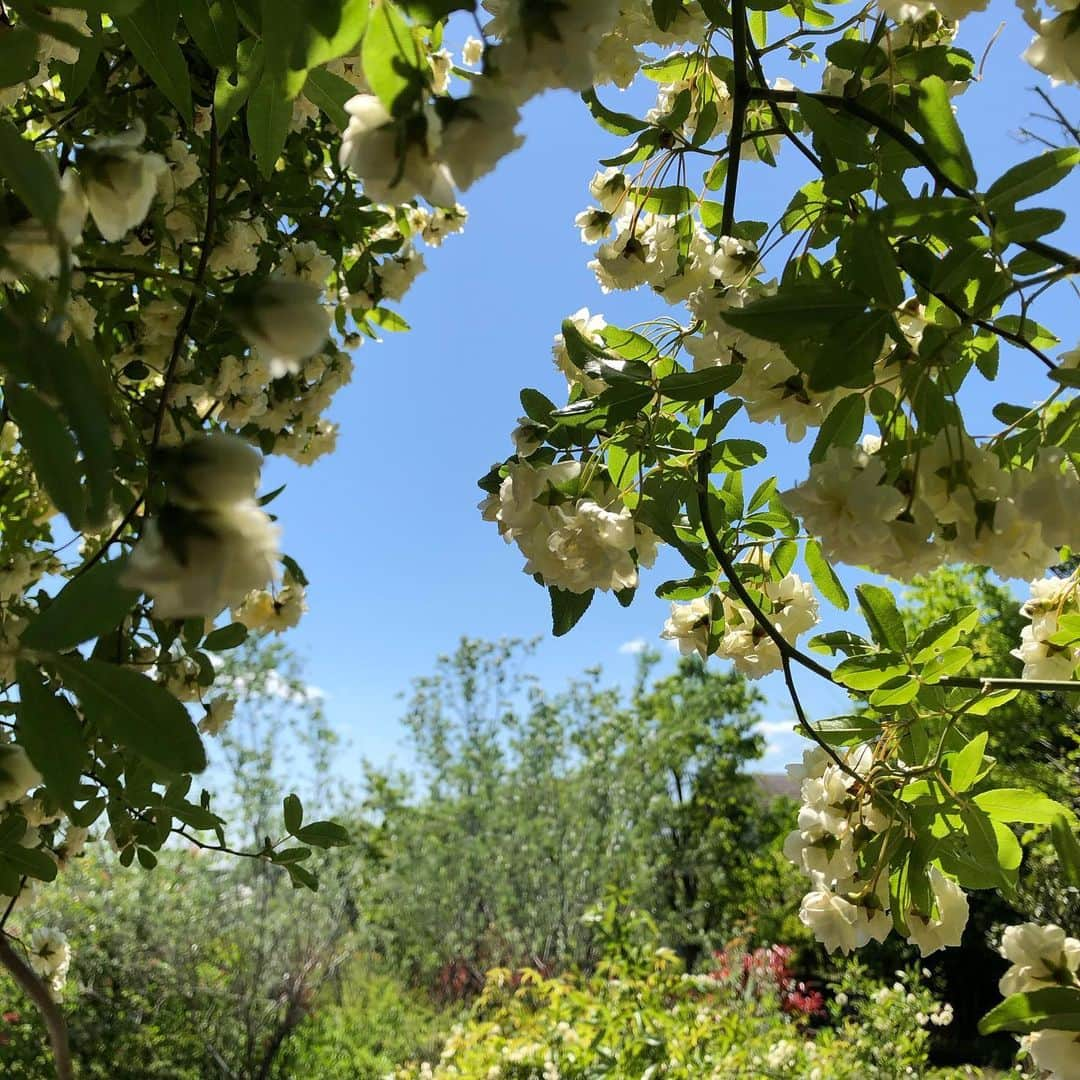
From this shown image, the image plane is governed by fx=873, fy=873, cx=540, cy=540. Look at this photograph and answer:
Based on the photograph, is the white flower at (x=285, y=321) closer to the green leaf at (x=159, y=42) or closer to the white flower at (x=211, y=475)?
the white flower at (x=211, y=475)

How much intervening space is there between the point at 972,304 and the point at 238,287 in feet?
1.96

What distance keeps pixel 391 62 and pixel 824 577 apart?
0.80 m

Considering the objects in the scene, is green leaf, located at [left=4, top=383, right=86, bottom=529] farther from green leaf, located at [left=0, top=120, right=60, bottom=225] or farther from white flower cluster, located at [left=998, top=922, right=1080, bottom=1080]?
white flower cluster, located at [left=998, top=922, right=1080, bottom=1080]

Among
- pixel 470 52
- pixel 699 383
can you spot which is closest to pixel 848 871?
pixel 699 383

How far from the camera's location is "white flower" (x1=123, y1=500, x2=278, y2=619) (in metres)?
0.39

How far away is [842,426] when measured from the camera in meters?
0.83

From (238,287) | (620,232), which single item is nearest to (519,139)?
(238,287)

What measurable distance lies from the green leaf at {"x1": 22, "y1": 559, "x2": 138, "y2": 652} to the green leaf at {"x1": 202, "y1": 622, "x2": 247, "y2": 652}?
921 millimetres

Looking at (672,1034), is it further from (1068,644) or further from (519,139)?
(519,139)

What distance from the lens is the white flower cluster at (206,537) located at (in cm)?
39

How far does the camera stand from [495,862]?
22.0 feet

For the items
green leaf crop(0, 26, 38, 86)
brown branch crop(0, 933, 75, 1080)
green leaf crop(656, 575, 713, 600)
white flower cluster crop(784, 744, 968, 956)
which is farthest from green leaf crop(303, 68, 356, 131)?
brown branch crop(0, 933, 75, 1080)

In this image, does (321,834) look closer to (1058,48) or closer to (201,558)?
(201,558)

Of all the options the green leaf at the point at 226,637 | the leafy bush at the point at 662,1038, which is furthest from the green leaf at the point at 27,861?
the leafy bush at the point at 662,1038
